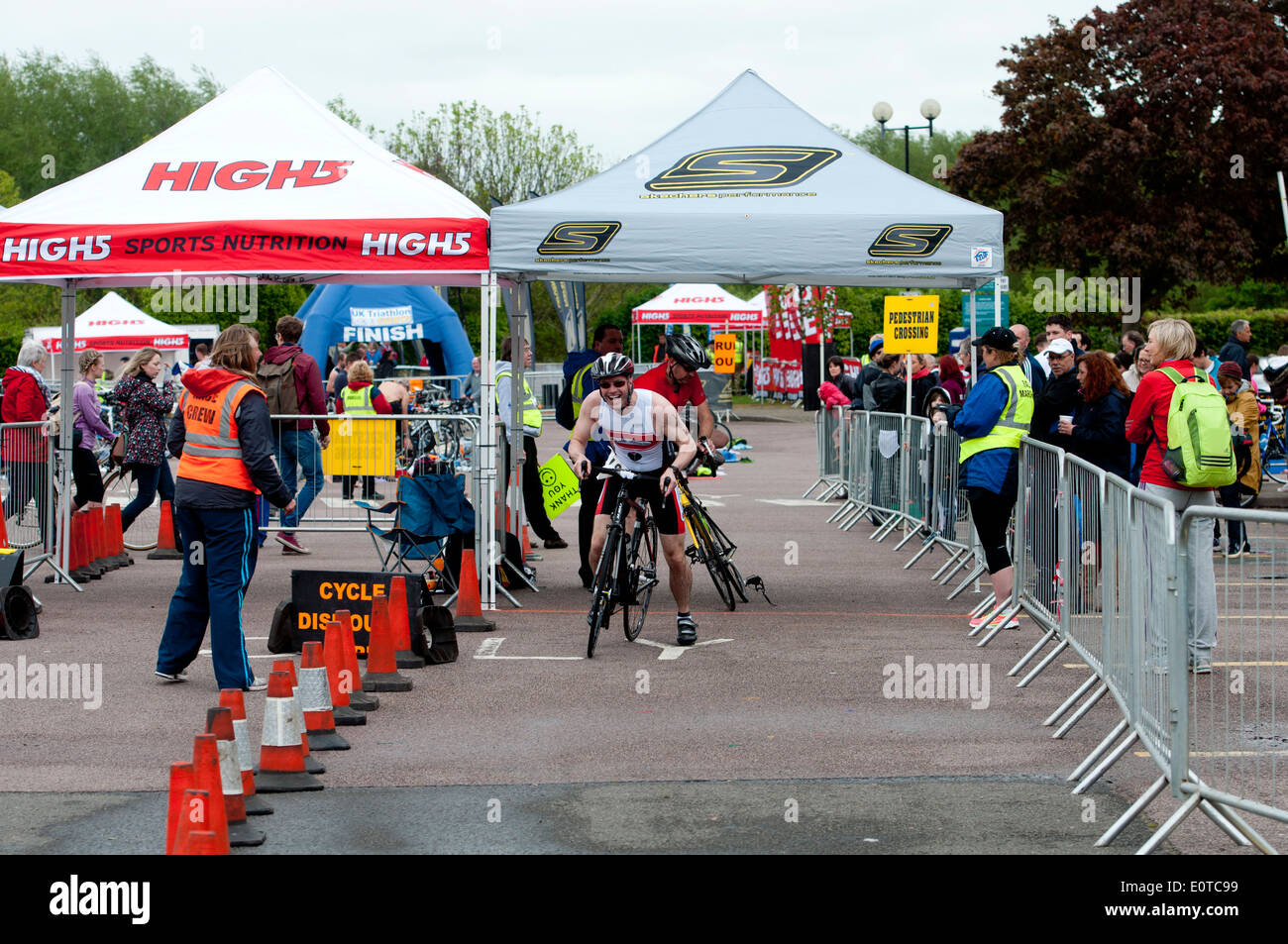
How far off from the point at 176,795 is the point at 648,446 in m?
5.34

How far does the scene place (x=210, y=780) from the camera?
5.27 meters

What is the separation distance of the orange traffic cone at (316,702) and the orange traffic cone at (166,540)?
802 centimetres

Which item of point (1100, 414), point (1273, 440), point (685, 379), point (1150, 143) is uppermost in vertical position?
point (1150, 143)

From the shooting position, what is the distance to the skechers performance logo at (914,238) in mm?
11078

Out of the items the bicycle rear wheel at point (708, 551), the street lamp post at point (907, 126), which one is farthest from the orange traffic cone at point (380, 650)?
the street lamp post at point (907, 126)

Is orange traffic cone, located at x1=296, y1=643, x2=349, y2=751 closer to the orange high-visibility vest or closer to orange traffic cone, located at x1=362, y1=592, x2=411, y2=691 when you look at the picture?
orange traffic cone, located at x1=362, y1=592, x2=411, y2=691

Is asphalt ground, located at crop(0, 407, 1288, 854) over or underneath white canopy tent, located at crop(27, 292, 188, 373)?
underneath

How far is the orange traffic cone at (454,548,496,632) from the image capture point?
10773mm

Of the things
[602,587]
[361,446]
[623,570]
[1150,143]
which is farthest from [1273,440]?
[1150,143]

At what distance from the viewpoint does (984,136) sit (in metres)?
41.7

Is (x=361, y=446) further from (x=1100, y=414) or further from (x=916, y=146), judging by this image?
(x=916, y=146)

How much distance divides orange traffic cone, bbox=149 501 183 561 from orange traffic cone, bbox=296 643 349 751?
8020mm

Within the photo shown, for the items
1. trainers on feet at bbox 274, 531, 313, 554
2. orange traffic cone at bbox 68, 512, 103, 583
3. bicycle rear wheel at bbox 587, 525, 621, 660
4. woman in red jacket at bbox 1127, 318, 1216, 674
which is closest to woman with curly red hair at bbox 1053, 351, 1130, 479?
woman in red jacket at bbox 1127, 318, 1216, 674
